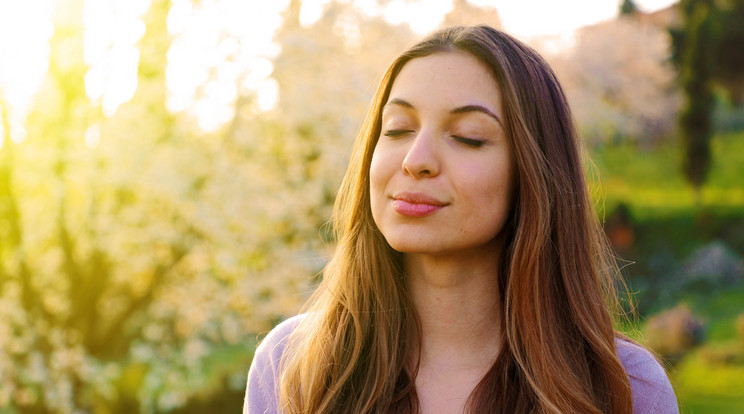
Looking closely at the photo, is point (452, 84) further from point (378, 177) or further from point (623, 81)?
point (623, 81)

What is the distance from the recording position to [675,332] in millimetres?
8430

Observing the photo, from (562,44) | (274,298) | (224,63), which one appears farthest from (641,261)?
(224,63)

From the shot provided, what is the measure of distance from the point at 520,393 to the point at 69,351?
471 centimetres

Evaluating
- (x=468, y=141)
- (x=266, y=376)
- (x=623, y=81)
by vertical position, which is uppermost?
(x=623, y=81)

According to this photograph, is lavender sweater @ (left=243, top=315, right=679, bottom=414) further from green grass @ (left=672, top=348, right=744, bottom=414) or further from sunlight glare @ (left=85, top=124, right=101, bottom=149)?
green grass @ (left=672, top=348, right=744, bottom=414)

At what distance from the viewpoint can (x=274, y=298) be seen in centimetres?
577

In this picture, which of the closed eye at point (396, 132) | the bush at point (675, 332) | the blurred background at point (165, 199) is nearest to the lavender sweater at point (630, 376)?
the closed eye at point (396, 132)

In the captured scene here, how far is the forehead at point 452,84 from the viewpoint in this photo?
1.50 m

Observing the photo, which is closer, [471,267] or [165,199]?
[471,267]

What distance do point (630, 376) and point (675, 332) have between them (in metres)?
7.57

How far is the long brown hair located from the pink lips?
22 cm

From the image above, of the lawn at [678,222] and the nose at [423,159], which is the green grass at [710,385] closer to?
the lawn at [678,222]

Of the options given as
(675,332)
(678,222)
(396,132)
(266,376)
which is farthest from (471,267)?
(678,222)

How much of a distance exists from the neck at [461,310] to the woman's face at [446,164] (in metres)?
0.09
